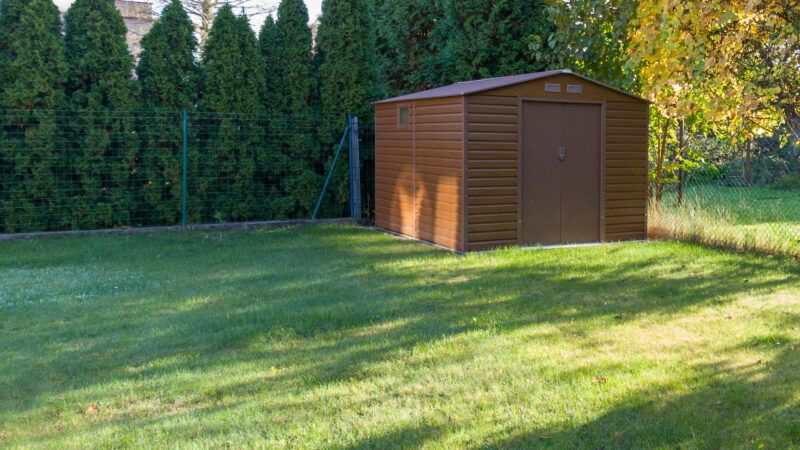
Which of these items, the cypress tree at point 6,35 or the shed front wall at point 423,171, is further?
the cypress tree at point 6,35

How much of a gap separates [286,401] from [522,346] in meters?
1.80

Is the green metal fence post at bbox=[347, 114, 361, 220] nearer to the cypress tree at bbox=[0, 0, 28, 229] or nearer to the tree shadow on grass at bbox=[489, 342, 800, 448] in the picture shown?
the cypress tree at bbox=[0, 0, 28, 229]

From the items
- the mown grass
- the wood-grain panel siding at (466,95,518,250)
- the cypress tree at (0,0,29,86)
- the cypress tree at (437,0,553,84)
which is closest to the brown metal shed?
the wood-grain panel siding at (466,95,518,250)

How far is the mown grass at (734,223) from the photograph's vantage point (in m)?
9.30

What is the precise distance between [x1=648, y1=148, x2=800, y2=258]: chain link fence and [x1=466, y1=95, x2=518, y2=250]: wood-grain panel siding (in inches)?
99.3

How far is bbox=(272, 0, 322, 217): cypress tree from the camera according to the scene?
42.0 ft

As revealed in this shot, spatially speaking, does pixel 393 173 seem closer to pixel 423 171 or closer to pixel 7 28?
pixel 423 171

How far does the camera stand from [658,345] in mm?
5336

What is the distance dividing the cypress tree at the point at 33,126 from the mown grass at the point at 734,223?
28.3ft

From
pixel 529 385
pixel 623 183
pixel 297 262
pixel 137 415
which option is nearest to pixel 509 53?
pixel 623 183

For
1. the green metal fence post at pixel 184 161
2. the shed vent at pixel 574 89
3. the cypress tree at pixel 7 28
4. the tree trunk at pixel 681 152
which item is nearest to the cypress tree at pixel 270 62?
the green metal fence post at pixel 184 161

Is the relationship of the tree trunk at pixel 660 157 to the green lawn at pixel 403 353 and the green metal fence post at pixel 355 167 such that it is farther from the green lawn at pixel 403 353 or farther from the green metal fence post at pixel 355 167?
the green metal fence post at pixel 355 167

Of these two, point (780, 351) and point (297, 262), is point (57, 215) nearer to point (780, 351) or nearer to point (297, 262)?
point (297, 262)

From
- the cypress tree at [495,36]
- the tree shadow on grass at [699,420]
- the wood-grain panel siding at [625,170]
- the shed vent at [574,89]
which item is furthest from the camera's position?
the cypress tree at [495,36]
